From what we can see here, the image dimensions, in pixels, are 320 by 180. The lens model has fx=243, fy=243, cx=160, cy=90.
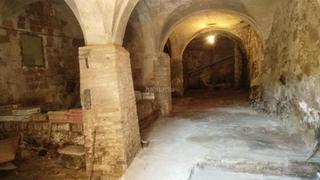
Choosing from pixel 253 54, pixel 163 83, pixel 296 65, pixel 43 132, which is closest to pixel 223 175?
pixel 296 65

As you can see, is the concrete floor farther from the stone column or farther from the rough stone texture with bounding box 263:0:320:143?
the stone column

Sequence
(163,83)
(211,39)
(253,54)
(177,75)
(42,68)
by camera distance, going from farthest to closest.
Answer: (211,39), (177,75), (253,54), (163,83), (42,68)

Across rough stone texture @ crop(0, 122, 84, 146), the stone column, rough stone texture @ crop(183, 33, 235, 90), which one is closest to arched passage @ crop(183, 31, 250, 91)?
rough stone texture @ crop(183, 33, 235, 90)

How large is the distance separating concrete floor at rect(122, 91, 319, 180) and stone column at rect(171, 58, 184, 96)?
490 cm

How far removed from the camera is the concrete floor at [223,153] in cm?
303

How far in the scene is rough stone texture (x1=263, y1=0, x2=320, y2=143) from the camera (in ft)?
11.5

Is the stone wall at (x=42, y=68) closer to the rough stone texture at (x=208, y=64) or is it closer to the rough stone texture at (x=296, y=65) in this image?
the rough stone texture at (x=296, y=65)

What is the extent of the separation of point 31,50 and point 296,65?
5.24m

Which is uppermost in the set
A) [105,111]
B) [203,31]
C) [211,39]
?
[211,39]

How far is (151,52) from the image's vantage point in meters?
6.08

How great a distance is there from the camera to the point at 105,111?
3354mm


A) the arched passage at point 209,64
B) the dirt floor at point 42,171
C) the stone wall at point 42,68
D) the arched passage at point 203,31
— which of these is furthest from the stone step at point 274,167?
the arched passage at point 209,64

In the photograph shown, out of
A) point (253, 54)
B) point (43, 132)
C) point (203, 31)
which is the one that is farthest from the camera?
point (203, 31)

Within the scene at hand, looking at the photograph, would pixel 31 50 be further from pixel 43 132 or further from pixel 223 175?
pixel 223 175
